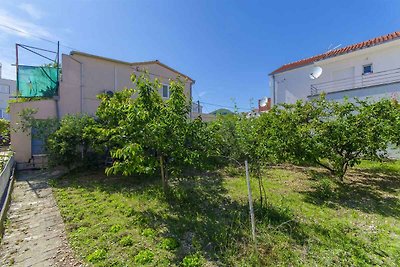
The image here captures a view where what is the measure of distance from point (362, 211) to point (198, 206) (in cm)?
424

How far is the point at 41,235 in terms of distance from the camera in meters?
4.66

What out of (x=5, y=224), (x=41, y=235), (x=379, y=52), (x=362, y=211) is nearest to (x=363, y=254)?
(x=362, y=211)

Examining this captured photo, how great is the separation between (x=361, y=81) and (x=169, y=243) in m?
16.6

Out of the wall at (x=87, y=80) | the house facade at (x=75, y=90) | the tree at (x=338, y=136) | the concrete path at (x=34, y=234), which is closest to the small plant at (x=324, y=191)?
the tree at (x=338, y=136)

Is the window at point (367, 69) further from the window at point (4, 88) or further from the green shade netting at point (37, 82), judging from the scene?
the window at point (4, 88)

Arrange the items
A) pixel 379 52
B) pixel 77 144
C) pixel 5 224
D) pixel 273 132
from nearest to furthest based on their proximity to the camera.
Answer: pixel 5 224 < pixel 273 132 < pixel 77 144 < pixel 379 52

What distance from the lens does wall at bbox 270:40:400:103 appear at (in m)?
13.4

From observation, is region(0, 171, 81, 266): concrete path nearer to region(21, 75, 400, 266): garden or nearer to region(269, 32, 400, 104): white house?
region(21, 75, 400, 266): garden

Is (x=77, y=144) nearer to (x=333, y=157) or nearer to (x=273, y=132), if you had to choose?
(x=273, y=132)

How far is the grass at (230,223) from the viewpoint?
3.77 m

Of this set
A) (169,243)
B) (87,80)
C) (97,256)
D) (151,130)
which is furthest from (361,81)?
(87,80)

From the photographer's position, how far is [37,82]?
1311 cm

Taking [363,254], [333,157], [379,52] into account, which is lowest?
[363,254]

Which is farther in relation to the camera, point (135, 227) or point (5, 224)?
point (5, 224)
